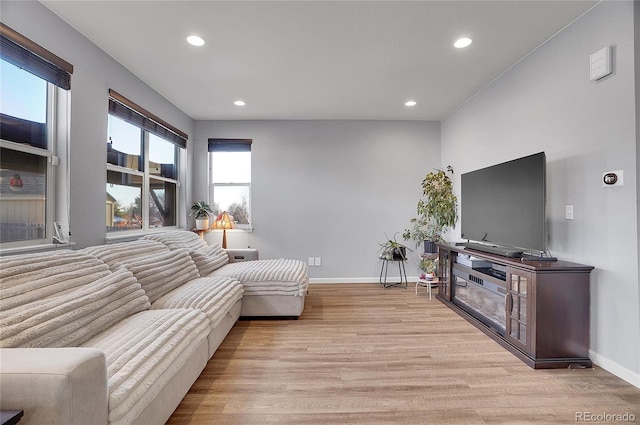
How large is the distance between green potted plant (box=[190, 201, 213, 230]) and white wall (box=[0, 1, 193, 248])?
1.74 metres

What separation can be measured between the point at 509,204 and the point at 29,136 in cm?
395

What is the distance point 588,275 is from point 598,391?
762 mm

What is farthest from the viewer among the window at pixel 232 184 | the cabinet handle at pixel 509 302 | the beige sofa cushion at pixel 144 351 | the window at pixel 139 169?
the window at pixel 232 184

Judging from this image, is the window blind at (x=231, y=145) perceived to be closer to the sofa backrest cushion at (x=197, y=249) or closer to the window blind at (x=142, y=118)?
the window blind at (x=142, y=118)

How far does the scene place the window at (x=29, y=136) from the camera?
1917mm

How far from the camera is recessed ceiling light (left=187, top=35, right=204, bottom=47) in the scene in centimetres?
243

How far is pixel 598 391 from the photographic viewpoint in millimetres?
1813

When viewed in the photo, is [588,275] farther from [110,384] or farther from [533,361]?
[110,384]

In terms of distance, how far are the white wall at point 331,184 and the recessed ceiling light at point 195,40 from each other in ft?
6.91

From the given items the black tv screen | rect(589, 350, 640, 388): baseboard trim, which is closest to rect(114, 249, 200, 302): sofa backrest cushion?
the black tv screen

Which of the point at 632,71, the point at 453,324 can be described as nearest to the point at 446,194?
the point at 453,324

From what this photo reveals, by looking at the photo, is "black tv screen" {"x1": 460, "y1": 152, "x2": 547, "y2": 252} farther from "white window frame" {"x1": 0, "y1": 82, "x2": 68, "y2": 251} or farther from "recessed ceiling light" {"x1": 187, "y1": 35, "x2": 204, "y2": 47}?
"white window frame" {"x1": 0, "y1": 82, "x2": 68, "y2": 251}

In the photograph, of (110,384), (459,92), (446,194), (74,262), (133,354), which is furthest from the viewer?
(446,194)

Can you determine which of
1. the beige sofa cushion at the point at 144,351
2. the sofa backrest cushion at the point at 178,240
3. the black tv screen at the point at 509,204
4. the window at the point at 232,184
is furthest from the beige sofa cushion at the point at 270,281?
the black tv screen at the point at 509,204
